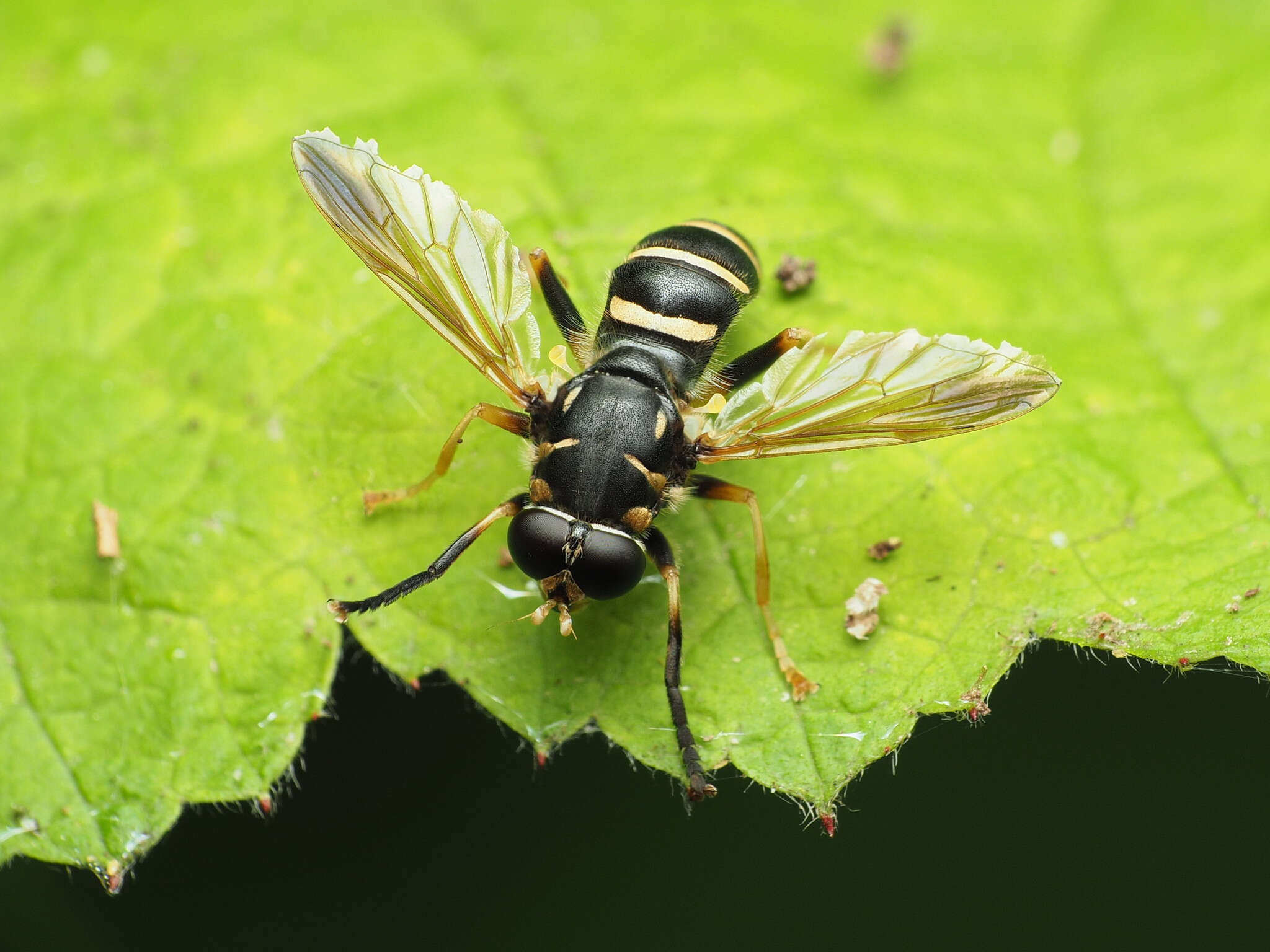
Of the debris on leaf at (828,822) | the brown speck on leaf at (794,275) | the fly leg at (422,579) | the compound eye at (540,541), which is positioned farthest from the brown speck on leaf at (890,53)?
the debris on leaf at (828,822)

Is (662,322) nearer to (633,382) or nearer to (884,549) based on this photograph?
(633,382)

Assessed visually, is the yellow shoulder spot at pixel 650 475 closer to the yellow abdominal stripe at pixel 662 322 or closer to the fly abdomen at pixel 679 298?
the fly abdomen at pixel 679 298

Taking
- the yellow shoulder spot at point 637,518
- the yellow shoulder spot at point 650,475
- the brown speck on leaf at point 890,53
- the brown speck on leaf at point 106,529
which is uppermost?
the brown speck on leaf at point 890,53

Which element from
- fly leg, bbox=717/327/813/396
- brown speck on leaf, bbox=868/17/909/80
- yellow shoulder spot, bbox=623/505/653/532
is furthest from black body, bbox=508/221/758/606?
brown speck on leaf, bbox=868/17/909/80

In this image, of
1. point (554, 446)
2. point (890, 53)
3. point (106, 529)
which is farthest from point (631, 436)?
point (890, 53)

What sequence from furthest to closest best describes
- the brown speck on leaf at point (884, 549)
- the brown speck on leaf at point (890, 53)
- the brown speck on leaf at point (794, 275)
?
1. the brown speck on leaf at point (890, 53)
2. the brown speck on leaf at point (794, 275)
3. the brown speck on leaf at point (884, 549)

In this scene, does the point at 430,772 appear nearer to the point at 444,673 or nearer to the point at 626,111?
the point at 444,673

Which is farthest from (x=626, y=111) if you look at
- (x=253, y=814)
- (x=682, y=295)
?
(x=253, y=814)
